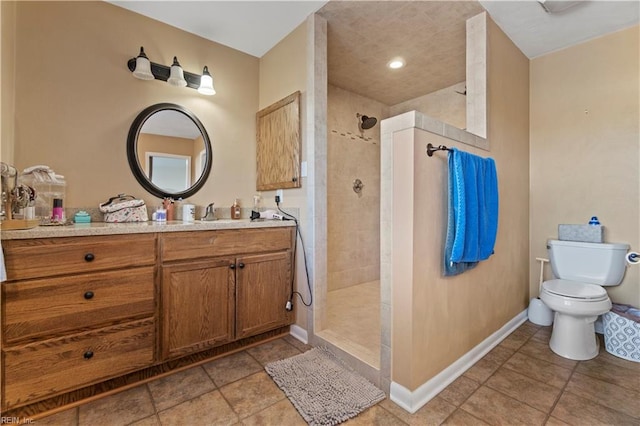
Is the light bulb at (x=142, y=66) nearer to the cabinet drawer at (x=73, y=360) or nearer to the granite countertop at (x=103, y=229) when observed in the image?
the granite countertop at (x=103, y=229)

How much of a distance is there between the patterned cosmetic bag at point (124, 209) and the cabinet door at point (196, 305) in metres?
0.59

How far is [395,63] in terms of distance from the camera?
2809 millimetres

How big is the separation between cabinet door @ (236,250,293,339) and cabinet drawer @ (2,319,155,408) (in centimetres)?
55

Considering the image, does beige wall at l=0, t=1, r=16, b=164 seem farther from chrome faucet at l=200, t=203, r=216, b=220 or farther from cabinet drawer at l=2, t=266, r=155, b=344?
chrome faucet at l=200, t=203, r=216, b=220

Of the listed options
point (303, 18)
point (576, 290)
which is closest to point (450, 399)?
point (576, 290)

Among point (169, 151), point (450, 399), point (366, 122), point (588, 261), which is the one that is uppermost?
point (366, 122)

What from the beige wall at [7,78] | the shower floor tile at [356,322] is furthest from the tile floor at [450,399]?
the beige wall at [7,78]

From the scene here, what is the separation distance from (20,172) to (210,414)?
1.78 metres

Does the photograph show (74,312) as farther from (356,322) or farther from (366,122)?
(366,122)

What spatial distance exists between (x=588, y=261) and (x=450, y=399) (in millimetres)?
1673

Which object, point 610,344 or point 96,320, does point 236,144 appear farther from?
point 610,344

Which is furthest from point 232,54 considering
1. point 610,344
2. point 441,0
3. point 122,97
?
point 610,344

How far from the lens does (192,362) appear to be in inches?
72.1

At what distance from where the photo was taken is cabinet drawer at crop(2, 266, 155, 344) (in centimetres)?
128
